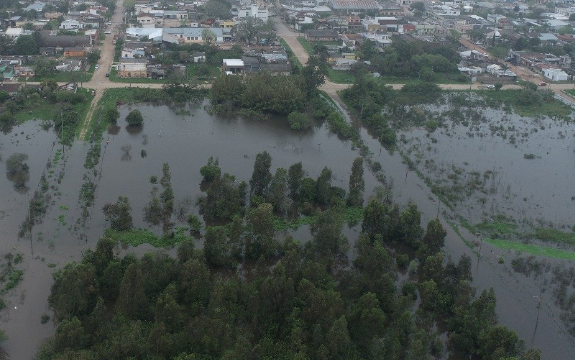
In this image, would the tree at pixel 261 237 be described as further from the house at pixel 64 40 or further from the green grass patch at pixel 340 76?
the house at pixel 64 40

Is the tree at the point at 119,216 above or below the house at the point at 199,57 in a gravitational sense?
below

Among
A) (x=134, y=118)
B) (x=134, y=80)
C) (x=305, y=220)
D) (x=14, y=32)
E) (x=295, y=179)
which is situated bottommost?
(x=305, y=220)

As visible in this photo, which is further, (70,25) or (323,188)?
(70,25)

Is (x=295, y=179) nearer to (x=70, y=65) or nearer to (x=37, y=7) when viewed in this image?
(x=70, y=65)

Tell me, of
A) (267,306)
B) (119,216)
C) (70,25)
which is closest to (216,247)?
(267,306)

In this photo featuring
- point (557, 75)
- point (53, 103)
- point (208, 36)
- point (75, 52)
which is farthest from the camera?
point (208, 36)

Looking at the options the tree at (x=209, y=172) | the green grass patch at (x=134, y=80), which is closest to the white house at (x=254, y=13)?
the green grass patch at (x=134, y=80)

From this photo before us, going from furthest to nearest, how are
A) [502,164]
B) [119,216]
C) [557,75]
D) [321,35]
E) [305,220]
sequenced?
[321,35] < [557,75] < [502,164] < [305,220] < [119,216]
